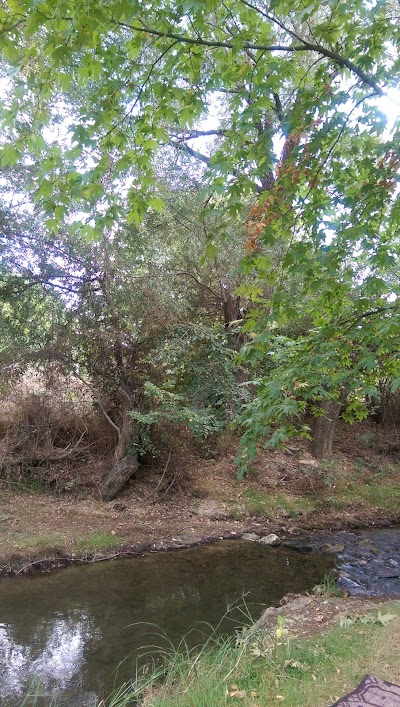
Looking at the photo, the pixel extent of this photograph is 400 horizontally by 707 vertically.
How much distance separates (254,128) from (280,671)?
4266 mm

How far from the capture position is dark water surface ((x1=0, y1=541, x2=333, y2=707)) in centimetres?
525

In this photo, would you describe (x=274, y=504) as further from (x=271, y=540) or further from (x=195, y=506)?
(x=195, y=506)

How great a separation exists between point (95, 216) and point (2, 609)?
19.3ft

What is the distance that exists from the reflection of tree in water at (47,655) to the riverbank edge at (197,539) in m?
1.86

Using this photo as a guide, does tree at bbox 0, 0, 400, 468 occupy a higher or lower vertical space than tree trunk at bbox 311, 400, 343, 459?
higher

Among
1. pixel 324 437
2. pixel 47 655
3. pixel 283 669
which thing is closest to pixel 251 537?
pixel 324 437

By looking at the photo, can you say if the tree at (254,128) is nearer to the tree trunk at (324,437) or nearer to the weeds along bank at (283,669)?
the weeds along bank at (283,669)

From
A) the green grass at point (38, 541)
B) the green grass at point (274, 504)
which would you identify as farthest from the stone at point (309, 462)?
the green grass at point (38, 541)

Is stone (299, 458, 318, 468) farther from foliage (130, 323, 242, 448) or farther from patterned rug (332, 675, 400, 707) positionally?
patterned rug (332, 675, 400, 707)

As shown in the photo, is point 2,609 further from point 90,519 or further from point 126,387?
point 126,387

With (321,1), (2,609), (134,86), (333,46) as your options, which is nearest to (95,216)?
(134,86)

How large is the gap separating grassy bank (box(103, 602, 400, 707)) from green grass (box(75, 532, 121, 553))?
422 cm

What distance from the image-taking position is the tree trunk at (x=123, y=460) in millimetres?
10695

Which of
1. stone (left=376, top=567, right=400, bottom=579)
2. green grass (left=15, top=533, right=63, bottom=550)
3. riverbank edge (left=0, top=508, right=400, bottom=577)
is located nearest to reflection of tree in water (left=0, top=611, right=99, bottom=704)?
riverbank edge (left=0, top=508, right=400, bottom=577)
